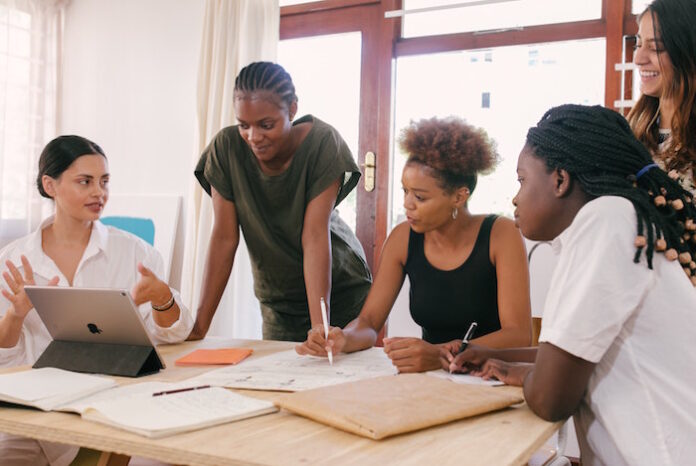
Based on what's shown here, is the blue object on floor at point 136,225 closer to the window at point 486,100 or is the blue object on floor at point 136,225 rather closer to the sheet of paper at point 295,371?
the window at point 486,100

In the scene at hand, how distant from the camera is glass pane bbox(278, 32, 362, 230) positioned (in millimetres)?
4090

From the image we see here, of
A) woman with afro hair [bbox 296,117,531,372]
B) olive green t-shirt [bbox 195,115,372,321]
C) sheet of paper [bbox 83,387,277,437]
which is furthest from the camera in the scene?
olive green t-shirt [bbox 195,115,372,321]

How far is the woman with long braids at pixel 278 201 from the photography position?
2.08m

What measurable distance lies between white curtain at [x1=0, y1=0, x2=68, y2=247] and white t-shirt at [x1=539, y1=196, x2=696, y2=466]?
3.97 meters

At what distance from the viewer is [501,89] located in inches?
146

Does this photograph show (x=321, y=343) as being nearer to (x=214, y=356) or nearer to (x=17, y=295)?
(x=214, y=356)

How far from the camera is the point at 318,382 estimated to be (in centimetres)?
143

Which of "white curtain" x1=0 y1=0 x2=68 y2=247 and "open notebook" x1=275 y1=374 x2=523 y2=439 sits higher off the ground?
"white curtain" x1=0 y1=0 x2=68 y2=247

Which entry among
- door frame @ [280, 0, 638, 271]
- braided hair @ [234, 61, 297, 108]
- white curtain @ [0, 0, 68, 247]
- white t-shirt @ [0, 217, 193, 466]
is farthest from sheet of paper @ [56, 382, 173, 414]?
white curtain @ [0, 0, 68, 247]

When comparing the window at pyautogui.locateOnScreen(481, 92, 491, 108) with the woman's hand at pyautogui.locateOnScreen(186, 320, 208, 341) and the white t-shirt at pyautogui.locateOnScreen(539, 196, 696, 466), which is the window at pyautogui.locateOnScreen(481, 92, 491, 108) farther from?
the white t-shirt at pyautogui.locateOnScreen(539, 196, 696, 466)

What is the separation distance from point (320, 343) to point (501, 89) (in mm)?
2361

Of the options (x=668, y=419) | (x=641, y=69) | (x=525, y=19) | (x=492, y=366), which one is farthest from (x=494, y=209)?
(x=668, y=419)

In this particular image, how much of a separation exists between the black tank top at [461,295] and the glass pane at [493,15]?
1.90 meters

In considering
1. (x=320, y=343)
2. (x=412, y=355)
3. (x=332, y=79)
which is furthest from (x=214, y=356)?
(x=332, y=79)
